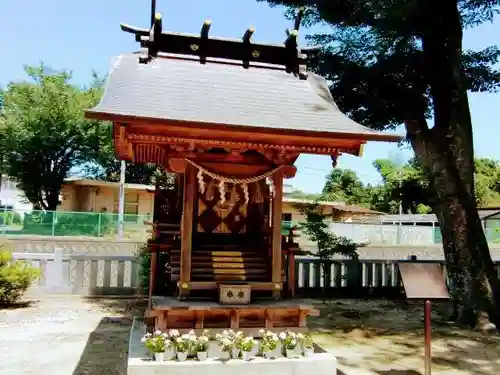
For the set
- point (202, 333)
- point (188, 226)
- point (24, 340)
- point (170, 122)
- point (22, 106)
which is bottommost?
point (24, 340)

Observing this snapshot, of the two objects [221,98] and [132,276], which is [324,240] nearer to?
[132,276]

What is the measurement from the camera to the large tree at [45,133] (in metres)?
26.9

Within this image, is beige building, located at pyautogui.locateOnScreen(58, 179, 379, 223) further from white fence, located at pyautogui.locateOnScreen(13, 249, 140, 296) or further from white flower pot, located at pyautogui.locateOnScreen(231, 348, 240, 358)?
white flower pot, located at pyautogui.locateOnScreen(231, 348, 240, 358)

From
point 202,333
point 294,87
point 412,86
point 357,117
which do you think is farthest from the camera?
point 357,117

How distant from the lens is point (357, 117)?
1129 centimetres

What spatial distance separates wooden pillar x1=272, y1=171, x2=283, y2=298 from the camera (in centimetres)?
645

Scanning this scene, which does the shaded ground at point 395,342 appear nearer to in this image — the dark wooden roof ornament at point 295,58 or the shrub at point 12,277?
the dark wooden roof ornament at point 295,58

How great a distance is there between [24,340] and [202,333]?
132 inches

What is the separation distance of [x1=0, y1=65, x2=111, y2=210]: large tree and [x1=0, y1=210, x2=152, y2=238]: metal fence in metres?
7.23

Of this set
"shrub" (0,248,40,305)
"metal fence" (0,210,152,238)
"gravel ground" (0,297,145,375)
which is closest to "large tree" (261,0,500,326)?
"gravel ground" (0,297,145,375)

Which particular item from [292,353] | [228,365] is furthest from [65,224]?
[292,353]

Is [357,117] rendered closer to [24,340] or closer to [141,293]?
[141,293]

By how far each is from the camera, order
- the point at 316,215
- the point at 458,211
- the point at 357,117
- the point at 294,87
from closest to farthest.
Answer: the point at 294,87
the point at 458,211
the point at 357,117
the point at 316,215

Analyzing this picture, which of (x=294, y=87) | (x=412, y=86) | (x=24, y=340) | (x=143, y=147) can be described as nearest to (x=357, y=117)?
(x=412, y=86)
